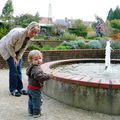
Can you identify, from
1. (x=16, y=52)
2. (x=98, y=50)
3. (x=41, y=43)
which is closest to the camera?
(x=16, y=52)

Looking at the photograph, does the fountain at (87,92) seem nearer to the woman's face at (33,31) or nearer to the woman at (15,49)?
the woman at (15,49)

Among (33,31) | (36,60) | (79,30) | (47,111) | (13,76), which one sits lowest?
(47,111)

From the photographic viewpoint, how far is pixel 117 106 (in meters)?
5.11

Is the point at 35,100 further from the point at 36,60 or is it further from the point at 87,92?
the point at 87,92

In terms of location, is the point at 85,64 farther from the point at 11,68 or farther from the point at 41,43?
the point at 41,43

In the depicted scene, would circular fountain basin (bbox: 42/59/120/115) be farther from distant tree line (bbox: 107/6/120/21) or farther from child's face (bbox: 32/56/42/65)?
distant tree line (bbox: 107/6/120/21)

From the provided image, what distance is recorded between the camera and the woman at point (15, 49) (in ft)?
19.1

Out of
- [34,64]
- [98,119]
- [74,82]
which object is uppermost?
[34,64]

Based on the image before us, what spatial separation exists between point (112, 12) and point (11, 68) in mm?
66832

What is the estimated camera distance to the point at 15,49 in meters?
6.09

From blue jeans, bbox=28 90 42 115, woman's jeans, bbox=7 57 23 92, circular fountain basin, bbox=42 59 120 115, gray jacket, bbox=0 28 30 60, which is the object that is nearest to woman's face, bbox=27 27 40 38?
gray jacket, bbox=0 28 30 60

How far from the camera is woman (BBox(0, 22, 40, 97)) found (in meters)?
5.82

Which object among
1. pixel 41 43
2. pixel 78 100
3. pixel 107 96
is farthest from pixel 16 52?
pixel 41 43

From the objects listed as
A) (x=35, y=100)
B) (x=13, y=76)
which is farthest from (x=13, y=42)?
(x=35, y=100)
